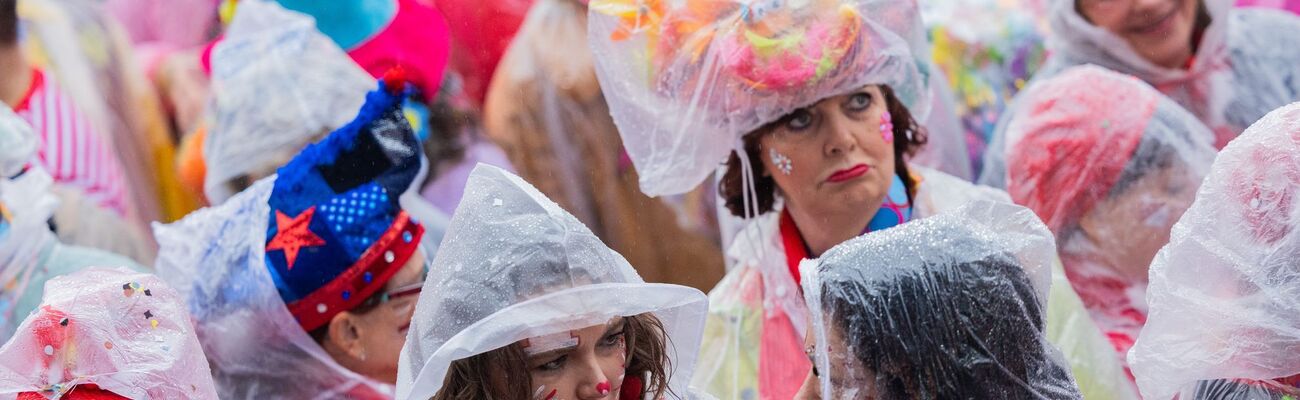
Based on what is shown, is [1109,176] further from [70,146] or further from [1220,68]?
[70,146]

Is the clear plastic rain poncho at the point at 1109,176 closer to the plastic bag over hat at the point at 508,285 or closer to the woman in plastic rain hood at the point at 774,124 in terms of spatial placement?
the woman in plastic rain hood at the point at 774,124

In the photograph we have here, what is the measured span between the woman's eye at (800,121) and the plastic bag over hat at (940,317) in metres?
0.93

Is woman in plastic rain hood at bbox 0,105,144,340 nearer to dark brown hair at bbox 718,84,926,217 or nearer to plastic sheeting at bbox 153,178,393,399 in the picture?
plastic sheeting at bbox 153,178,393,399

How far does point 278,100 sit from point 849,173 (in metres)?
1.73

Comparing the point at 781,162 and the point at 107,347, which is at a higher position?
the point at 107,347

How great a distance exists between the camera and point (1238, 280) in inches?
82.4

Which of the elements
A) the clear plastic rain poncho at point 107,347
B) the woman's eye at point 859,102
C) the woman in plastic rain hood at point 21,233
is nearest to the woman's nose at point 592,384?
the clear plastic rain poncho at point 107,347

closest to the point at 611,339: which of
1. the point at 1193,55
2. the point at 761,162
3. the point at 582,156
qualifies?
the point at 761,162

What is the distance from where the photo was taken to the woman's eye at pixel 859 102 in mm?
3051

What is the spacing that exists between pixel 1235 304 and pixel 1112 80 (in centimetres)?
141

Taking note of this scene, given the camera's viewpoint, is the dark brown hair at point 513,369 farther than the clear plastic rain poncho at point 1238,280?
Yes

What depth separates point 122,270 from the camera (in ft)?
8.25

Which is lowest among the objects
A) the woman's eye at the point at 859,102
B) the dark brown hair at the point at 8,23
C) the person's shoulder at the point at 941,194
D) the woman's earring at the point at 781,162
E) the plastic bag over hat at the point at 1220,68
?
the dark brown hair at the point at 8,23

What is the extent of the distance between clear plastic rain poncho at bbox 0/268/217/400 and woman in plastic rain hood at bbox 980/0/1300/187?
2286mm
